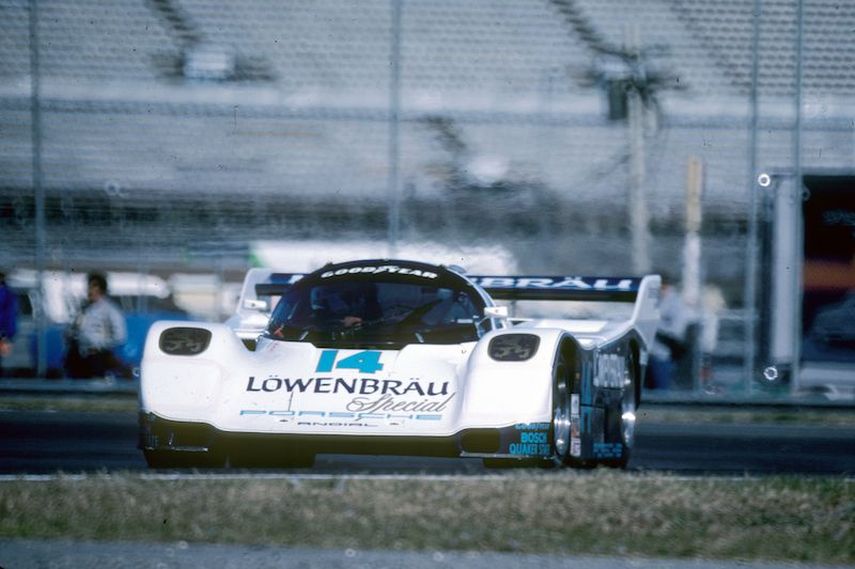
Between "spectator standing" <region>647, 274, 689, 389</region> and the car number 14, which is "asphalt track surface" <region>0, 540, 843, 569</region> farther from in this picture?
"spectator standing" <region>647, 274, 689, 389</region>

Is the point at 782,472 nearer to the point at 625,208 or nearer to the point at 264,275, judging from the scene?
the point at 264,275

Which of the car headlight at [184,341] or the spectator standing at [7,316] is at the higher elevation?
the car headlight at [184,341]

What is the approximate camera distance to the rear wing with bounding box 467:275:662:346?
10195 millimetres

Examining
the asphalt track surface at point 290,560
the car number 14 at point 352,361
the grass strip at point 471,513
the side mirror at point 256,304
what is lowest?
the grass strip at point 471,513

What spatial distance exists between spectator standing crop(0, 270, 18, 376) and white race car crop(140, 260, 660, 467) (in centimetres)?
756

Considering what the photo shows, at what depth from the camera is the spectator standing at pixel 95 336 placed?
14.8 m

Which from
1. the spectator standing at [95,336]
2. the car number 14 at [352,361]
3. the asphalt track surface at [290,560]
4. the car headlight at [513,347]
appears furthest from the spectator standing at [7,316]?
the asphalt track surface at [290,560]

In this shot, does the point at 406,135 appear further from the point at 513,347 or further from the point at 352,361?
the point at 513,347

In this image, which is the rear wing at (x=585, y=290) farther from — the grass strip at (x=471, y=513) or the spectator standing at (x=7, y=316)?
the spectator standing at (x=7, y=316)

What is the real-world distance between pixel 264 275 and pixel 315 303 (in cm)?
216

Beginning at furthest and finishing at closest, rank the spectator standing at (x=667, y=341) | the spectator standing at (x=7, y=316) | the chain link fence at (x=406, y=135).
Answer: the chain link fence at (x=406, y=135) → the spectator standing at (x=667, y=341) → the spectator standing at (x=7, y=316)

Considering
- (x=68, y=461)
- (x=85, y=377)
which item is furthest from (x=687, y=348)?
(x=68, y=461)

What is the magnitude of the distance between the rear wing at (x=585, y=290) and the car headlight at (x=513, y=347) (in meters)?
2.84

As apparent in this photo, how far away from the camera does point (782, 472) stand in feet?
26.6
